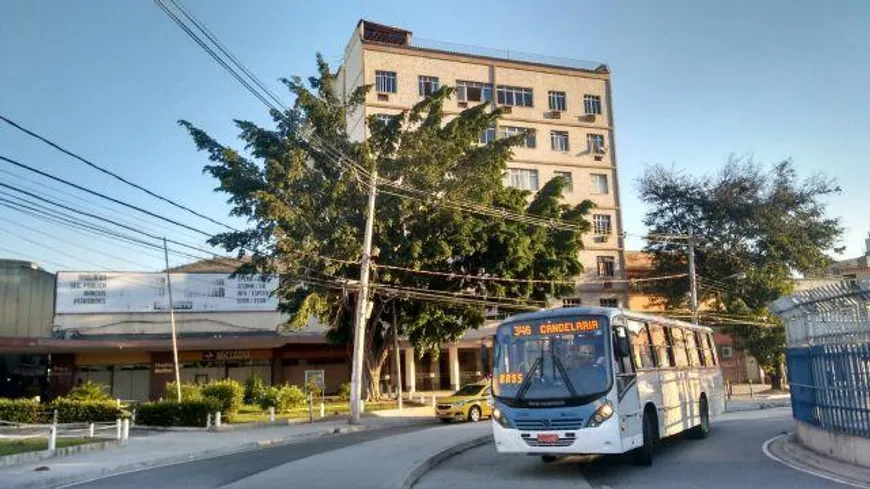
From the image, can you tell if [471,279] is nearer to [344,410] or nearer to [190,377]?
[344,410]

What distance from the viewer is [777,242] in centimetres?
4506

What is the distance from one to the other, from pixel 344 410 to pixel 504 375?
882 inches

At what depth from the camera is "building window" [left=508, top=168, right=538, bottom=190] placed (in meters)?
49.2

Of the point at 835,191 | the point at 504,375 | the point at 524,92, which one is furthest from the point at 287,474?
the point at 835,191

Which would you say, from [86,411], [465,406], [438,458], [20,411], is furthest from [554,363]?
[20,411]

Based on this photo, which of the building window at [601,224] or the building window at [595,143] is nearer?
the building window at [601,224]

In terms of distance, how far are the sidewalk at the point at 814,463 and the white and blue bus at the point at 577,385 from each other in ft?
7.16

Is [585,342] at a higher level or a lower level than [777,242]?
lower

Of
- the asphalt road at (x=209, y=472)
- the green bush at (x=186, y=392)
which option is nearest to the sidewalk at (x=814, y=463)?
the asphalt road at (x=209, y=472)

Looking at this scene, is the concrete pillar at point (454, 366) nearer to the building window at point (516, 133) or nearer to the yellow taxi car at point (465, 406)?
the building window at point (516, 133)

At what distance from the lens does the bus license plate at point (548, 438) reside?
11.9m

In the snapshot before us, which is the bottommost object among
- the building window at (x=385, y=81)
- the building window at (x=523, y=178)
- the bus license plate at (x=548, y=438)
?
the bus license plate at (x=548, y=438)

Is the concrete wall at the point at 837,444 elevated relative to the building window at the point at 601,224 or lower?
lower

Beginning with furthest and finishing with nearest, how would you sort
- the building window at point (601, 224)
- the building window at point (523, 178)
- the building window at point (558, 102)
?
1. the building window at point (558, 102)
2. the building window at point (601, 224)
3. the building window at point (523, 178)
